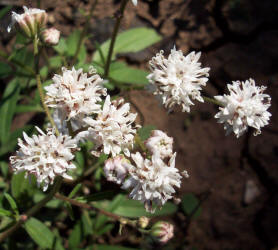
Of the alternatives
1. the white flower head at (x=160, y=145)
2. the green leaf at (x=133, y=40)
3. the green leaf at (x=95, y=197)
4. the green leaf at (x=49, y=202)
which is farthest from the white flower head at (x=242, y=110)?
the green leaf at (x=49, y=202)

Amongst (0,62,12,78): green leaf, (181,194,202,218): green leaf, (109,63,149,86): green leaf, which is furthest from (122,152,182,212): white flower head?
(0,62,12,78): green leaf

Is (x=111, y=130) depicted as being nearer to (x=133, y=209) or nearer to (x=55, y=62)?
(x=133, y=209)

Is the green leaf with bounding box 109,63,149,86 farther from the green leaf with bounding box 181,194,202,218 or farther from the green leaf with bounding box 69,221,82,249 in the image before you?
the green leaf with bounding box 69,221,82,249

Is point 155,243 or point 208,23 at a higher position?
point 208,23

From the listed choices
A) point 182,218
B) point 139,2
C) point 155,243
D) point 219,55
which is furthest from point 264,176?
point 139,2

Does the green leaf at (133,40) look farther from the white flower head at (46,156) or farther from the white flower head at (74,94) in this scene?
the white flower head at (46,156)

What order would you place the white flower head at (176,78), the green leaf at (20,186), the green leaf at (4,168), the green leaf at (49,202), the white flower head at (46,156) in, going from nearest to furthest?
the white flower head at (46,156) < the white flower head at (176,78) < the green leaf at (20,186) < the green leaf at (49,202) < the green leaf at (4,168)

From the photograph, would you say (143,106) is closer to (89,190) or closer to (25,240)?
(89,190)
